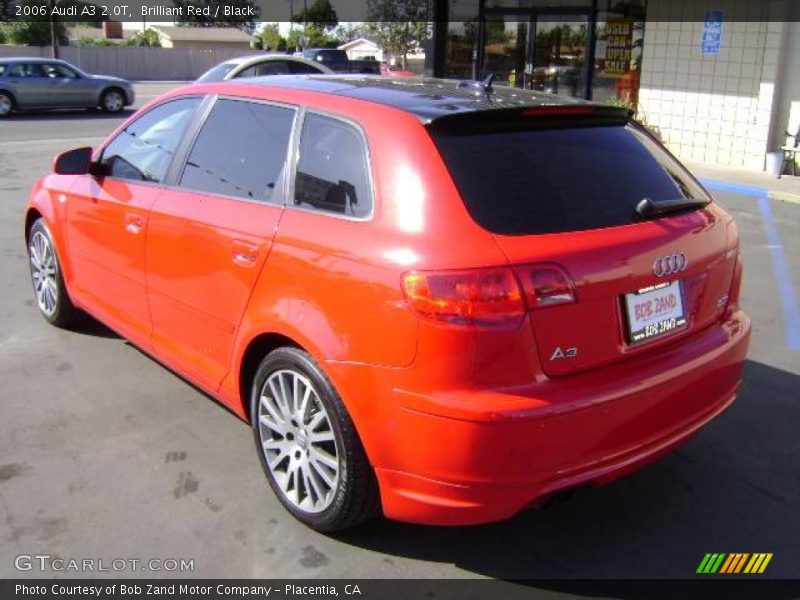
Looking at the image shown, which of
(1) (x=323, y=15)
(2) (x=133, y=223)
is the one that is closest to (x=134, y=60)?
(1) (x=323, y=15)

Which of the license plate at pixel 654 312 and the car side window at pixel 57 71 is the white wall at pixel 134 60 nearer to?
the car side window at pixel 57 71

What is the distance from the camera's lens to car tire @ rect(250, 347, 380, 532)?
9.30ft

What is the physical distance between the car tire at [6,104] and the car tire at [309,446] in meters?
21.0

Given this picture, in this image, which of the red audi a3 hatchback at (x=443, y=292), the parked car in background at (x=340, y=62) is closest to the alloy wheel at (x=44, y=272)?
the red audi a3 hatchback at (x=443, y=292)

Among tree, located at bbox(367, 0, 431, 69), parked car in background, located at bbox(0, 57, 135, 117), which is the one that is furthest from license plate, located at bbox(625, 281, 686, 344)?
tree, located at bbox(367, 0, 431, 69)

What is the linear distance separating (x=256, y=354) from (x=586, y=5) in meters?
13.1

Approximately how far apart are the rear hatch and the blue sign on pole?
10.5 meters

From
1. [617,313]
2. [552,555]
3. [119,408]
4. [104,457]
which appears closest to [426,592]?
[552,555]

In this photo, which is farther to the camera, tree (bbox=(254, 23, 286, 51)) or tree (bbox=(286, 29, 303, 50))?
tree (bbox=(254, 23, 286, 51))

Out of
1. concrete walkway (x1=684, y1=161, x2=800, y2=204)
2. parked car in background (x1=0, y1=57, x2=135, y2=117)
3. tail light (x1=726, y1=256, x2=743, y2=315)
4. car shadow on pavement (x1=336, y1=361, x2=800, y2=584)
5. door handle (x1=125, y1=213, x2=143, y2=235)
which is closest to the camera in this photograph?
car shadow on pavement (x1=336, y1=361, x2=800, y2=584)

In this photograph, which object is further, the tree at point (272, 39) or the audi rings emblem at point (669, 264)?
the tree at point (272, 39)

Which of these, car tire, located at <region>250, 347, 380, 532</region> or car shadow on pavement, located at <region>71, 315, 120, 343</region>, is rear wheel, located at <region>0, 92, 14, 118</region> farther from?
car tire, located at <region>250, 347, 380, 532</region>

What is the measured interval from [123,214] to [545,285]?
2.48 meters

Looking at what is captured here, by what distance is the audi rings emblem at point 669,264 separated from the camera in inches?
112
